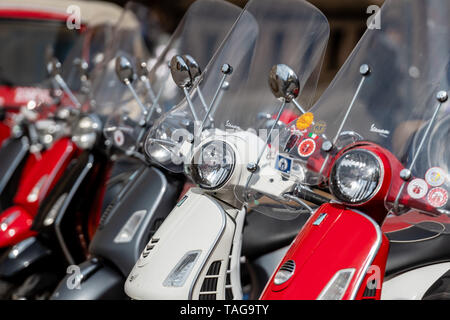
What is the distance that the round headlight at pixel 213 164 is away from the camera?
5.51ft

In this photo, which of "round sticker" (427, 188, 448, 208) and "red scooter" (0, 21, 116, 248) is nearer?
"round sticker" (427, 188, 448, 208)

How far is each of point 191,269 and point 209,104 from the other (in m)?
0.55

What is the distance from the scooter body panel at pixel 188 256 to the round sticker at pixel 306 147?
0.30 metres

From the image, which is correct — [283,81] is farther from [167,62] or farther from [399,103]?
[167,62]

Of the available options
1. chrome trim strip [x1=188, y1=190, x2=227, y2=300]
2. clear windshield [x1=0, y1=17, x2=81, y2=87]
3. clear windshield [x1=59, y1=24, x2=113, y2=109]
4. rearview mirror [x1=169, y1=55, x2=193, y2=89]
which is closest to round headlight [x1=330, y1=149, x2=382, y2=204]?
chrome trim strip [x1=188, y1=190, x2=227, y2=300]

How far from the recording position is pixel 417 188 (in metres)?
1.43

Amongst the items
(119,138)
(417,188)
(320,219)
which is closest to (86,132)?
(119,138)

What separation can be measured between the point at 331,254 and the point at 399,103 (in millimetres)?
449

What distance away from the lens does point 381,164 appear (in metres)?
1.45

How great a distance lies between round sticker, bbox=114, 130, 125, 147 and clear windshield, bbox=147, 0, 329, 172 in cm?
49

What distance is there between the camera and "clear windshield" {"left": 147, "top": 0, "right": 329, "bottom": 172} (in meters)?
1.84

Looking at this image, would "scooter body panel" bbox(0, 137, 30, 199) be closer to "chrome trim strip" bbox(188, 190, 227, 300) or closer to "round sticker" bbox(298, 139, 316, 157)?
"chrome trim strip" bbox(188, 190, 227, 300)
